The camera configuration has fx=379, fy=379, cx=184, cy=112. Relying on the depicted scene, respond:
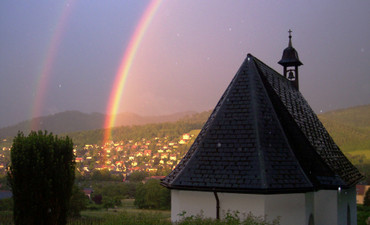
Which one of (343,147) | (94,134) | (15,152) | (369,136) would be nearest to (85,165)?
(94,134)

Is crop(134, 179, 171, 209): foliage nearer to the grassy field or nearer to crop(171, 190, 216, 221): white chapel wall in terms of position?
the grassy field

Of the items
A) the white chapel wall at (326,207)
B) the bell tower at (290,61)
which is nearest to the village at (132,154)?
the bell tower at (290,61)

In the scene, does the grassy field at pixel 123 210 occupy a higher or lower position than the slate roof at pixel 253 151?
lower

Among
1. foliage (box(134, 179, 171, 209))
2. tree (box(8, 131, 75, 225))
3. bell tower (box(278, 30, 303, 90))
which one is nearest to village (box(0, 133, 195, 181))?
foliage (box(134, 179, 171, 209))

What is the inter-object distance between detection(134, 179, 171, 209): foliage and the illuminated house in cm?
3529

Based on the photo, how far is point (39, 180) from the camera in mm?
11961

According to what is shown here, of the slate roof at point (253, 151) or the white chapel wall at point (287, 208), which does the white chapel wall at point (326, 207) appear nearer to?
the slate roof at point (253, 151)

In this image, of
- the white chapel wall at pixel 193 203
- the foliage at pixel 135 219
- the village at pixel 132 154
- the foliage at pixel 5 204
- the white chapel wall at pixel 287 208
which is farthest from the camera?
the village at pixel 132 154

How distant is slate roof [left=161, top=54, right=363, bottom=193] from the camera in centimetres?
1078

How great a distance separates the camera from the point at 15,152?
12180 mm

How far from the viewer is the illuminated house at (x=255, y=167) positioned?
35.1ft

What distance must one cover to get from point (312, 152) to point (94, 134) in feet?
410

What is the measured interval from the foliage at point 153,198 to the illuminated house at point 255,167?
35287mm

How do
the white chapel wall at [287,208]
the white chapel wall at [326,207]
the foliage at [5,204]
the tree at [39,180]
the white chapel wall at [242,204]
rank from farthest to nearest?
the foliage at [5,204] → the white chapel wall at [326,207] → the tree at [39,180] → the white chapel wall at [287,208] → the white chapel wall at [242,204]
